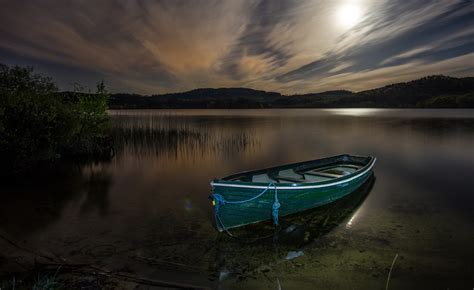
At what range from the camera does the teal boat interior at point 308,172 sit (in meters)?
→ 8.41

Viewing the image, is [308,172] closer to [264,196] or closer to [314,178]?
[314,178]

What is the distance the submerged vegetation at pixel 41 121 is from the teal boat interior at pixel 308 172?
929 centimetres

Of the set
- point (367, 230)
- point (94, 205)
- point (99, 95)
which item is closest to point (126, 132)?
point (99, 95)

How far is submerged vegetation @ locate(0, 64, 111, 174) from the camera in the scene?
1097cm

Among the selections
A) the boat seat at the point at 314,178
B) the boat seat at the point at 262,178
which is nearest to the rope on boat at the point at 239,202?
the boat seat at the point at 262,178

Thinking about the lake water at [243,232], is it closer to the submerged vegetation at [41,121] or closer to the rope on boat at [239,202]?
the rope on boat at [239,202]

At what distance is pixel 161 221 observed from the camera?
7551mm

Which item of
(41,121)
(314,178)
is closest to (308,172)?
(314,178)

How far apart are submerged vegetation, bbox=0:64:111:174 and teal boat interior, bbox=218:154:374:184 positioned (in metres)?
9.29

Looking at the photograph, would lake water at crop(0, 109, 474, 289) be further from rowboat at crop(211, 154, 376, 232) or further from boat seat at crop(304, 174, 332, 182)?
boat seat at crop(304, 174, 332, 182)

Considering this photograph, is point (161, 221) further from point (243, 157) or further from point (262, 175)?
point (243, 157)

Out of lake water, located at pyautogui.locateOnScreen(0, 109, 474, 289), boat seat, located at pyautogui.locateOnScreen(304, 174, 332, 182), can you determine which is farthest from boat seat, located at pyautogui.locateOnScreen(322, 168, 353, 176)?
boat seat, located at pyautogui.locateOnScreen(304, 174, 332, 182)

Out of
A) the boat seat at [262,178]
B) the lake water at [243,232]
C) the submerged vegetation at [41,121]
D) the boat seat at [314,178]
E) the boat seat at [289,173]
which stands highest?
the submerged vegetation at [41,121]

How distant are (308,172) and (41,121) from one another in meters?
11.3
